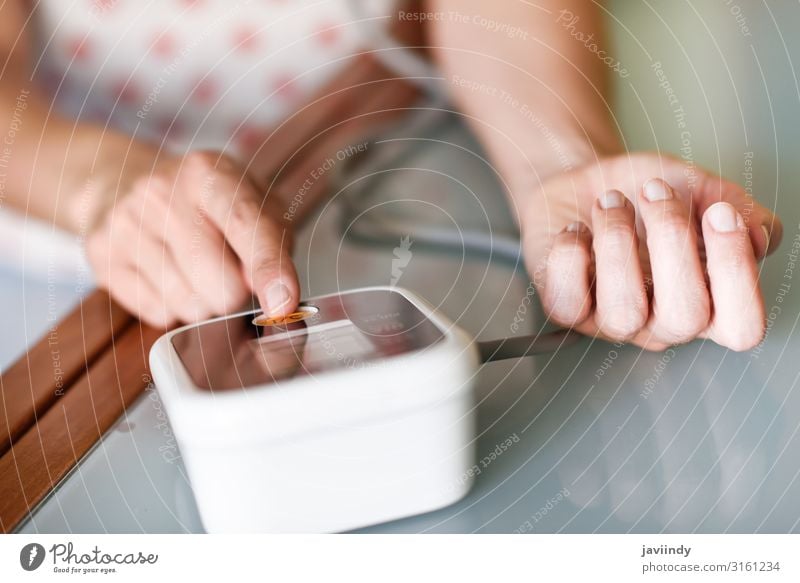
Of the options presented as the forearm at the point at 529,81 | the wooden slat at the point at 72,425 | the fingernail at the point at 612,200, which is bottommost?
the wooden slat at the point at 72,425

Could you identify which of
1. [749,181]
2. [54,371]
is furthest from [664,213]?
[54,371]

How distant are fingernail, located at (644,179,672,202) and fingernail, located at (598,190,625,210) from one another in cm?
1

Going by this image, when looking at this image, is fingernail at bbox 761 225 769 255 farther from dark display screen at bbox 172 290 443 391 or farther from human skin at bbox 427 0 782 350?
dark display screen at bbox 172 290 443 391

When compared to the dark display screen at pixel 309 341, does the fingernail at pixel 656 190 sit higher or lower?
higher

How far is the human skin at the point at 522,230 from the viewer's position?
0.92 feet

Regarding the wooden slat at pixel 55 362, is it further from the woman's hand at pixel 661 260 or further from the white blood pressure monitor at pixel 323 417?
the woman's hand at pixel 661 260

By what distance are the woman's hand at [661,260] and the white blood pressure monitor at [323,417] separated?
103 mm

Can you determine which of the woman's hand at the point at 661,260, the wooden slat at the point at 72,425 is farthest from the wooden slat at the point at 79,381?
the woman's hand at the point at 661,260

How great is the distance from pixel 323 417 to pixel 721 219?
196 mm

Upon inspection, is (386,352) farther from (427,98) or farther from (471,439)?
(427,98)

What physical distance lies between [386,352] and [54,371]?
15 cm

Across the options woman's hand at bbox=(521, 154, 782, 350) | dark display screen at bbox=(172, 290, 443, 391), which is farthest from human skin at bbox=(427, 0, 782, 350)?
dark display screen at bbox=(172, 290, 443, 391)

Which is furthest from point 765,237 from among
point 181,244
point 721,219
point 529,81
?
point 181,244

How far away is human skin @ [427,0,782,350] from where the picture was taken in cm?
29
